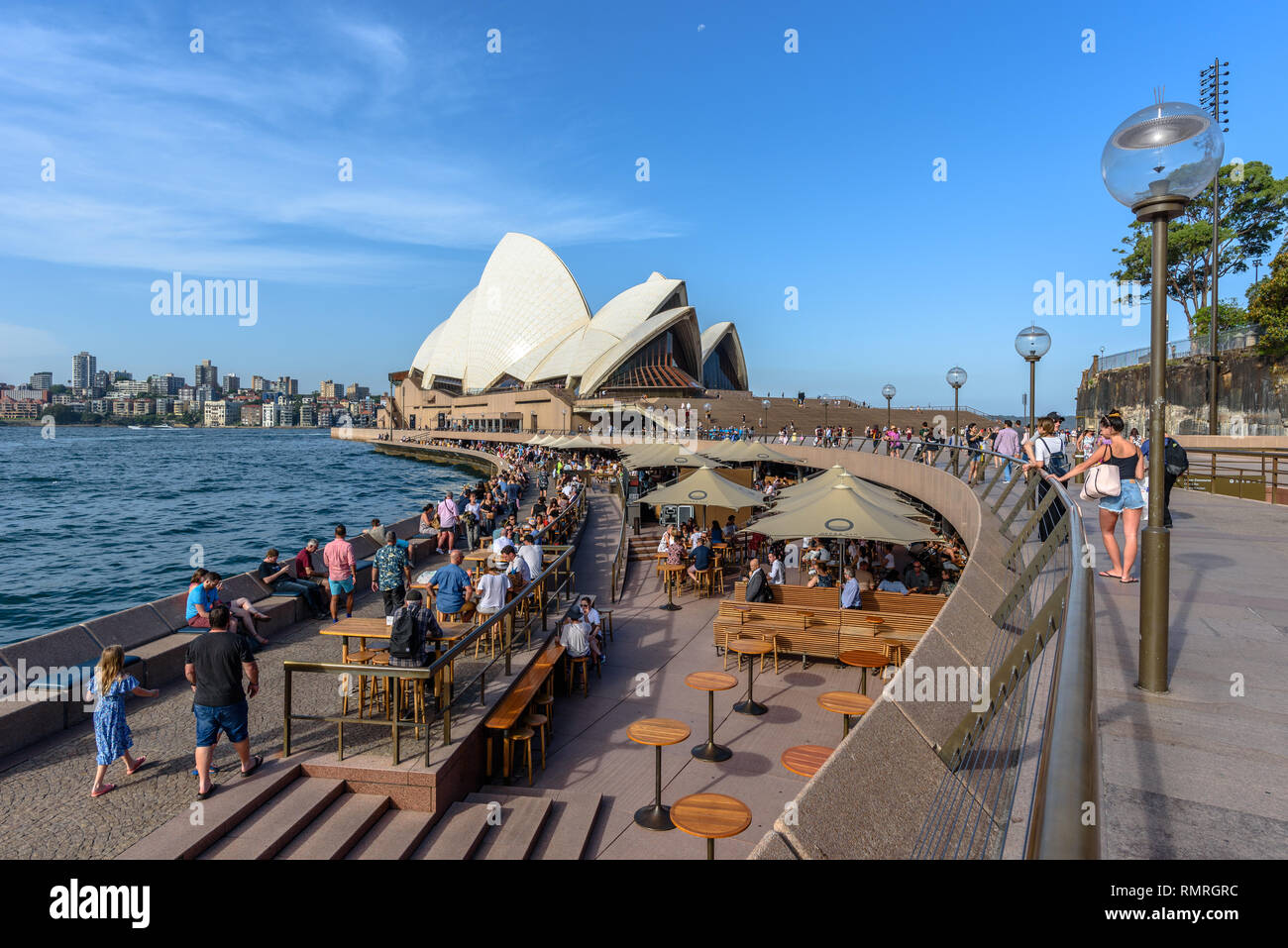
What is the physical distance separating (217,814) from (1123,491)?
7038mm

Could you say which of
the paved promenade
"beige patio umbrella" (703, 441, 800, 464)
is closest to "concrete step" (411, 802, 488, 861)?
the paved promenade

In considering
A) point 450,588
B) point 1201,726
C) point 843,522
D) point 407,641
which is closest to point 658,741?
point 407,641

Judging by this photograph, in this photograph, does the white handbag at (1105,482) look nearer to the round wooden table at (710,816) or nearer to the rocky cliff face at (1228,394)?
the round wooden table at (710,816)

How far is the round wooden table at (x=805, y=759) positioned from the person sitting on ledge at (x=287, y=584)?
7149 millimetres

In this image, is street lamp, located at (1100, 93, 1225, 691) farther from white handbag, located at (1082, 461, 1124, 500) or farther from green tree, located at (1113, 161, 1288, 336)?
green tree, located at (1113, 161, 1288, 336)

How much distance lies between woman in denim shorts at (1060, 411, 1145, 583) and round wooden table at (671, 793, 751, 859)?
11.7ft

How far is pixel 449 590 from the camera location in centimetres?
826

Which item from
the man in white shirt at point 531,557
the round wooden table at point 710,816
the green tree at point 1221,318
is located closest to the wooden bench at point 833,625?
the man in white shirt at point 531,557

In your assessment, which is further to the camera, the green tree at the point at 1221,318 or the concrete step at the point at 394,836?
the green tree at the point at 1221,318

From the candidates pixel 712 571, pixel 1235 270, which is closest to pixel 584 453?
pixel 712 571

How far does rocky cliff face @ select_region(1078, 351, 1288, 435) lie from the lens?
24516 millimetres

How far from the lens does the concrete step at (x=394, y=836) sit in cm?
489

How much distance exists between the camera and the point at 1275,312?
24.1 m

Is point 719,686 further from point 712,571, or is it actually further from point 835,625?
point 712,571
